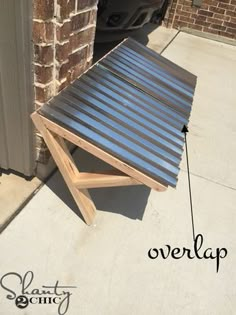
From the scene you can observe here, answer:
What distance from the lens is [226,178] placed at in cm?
289

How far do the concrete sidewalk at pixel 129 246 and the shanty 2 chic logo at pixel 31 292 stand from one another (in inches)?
1.0

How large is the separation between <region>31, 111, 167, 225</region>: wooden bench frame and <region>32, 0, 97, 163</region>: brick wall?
309mm

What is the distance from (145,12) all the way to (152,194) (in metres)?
2.75

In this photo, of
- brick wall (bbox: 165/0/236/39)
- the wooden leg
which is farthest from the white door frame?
brick wall (bbox: 165/0/236/39)

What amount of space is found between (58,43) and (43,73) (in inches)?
7.4

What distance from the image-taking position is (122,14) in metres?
4.08

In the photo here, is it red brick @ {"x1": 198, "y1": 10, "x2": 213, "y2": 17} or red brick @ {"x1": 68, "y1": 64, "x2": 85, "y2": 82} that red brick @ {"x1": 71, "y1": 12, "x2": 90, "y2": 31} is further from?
red brick @ {"x1": 198, "y1": 10, "x2": 213, "y2": 17}

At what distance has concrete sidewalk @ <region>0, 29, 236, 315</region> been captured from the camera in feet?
6.10

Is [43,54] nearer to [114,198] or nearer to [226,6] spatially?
[114,198]

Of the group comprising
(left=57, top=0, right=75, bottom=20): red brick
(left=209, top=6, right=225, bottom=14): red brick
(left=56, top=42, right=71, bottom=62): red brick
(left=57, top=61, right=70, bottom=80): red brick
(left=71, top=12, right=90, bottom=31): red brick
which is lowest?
(left=209, top=6, right=225, bottom=14): red brick

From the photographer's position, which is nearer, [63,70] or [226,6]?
[63,70]

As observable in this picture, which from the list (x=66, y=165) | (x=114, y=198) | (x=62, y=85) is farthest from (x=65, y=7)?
(x=114, y=198)

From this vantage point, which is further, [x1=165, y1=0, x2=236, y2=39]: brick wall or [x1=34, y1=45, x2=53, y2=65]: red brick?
[x1=165, y1=0, x2=236, y2=39]: brick wall

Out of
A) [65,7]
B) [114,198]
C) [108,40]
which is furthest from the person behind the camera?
[108,40]
